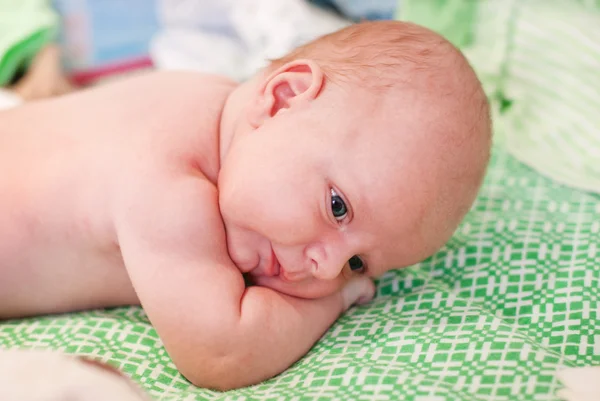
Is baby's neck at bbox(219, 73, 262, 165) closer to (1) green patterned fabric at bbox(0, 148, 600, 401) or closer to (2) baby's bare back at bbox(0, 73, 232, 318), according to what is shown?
(2) baby's bare back at bbox(0, 73, 232, 318)

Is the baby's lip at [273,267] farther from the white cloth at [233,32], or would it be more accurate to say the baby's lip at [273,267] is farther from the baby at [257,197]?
the white cloth at [233,32]

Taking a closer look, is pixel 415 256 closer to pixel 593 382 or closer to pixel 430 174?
pixel 430 174

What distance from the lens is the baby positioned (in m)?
0.99

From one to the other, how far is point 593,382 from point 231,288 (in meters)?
0.47

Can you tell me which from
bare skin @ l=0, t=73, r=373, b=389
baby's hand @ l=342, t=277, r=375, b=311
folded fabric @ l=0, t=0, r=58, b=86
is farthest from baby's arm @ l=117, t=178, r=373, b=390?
folded fabric @ l=0, t=0, r=58, b=86

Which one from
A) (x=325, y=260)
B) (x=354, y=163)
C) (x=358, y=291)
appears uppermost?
(x=354, y=163)

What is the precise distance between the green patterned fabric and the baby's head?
0.33 ft

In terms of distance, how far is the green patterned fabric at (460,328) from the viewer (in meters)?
0.90

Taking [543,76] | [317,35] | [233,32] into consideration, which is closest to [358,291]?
[543,76]

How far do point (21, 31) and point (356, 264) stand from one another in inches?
47.3

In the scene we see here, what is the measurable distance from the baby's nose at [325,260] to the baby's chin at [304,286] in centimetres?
6

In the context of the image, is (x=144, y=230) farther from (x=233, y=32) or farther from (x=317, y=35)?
(x=233, y=32)

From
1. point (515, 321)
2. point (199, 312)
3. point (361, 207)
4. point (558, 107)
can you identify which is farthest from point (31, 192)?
point (558, 107)

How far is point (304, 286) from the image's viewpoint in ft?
3.52
